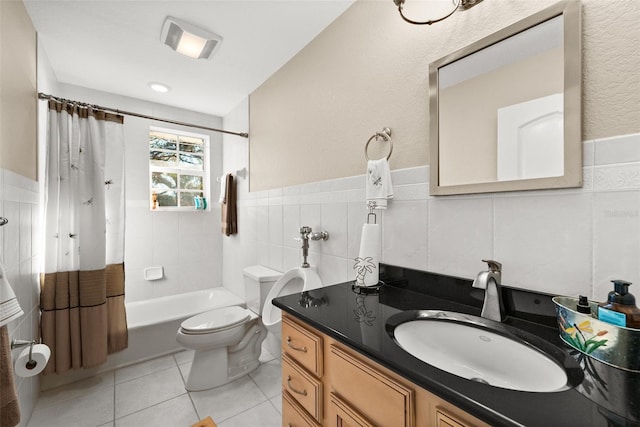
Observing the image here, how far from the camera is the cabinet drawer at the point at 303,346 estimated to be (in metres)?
0.93

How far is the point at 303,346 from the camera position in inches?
39.2

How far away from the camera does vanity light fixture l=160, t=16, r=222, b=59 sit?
167 cm

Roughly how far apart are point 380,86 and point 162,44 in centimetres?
155

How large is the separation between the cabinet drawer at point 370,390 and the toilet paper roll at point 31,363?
1.35 metres

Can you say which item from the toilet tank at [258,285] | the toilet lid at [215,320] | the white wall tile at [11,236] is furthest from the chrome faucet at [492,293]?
the white wall tile at [11,236]

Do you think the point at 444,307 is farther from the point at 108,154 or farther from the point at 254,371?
the point at 108,154

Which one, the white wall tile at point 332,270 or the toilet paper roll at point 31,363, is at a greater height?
the white wall tile at point 332,270

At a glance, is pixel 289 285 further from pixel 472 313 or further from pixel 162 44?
pixel 162 44

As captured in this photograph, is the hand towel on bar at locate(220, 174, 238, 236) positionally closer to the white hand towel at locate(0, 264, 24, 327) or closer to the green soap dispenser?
the white hand towel at locate(0, 264, 24, 327)

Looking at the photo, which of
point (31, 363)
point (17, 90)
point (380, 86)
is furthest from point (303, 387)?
point (17, 90)

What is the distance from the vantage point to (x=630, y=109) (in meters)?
0.72

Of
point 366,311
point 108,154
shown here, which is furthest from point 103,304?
point 366,311

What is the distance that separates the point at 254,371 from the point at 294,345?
1.23m

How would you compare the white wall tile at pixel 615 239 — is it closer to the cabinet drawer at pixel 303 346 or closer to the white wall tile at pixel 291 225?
the cabinet drawer at pixel 303 346
